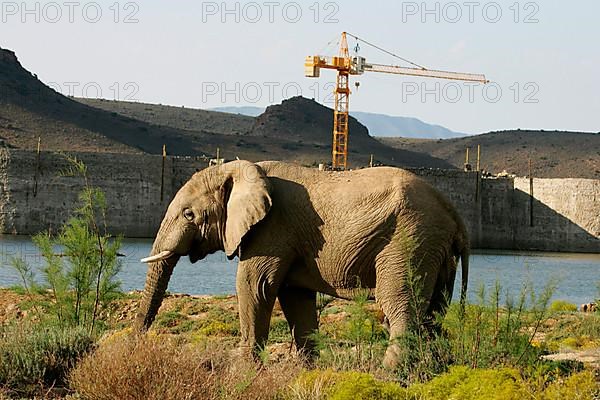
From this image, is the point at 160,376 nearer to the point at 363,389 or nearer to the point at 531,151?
the point at 363,389

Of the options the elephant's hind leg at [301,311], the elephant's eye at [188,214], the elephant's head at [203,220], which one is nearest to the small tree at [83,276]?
the elephant's head at [203,220]

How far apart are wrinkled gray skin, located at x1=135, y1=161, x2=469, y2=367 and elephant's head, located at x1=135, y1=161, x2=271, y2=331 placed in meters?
0.02

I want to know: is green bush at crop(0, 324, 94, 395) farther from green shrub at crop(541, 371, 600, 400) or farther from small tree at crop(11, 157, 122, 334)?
green shrub at crop(541, 371, 600, 400)

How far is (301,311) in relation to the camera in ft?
38.2

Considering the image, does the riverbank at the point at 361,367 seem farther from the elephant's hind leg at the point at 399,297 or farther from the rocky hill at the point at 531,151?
the rocky hill at the point at 531,151

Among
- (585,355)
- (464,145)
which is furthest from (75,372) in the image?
(464,145)

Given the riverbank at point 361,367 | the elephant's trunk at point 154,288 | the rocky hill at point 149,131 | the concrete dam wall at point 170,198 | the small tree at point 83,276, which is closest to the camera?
the riverbank at point 361,367

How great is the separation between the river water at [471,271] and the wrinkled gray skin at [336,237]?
1.14m

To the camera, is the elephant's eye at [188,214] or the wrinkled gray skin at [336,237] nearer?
the wrinkled gray skin at [336,237]

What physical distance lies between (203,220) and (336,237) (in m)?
1.42

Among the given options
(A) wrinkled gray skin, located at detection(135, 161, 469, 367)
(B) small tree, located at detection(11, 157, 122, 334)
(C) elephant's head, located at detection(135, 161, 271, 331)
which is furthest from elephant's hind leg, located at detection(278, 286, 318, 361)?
(B) small tree, located at detection(11, 157, 122, 334)

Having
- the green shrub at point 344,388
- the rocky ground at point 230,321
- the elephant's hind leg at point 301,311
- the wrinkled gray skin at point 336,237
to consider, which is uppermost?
the wrinkled gray skin at point 336,237

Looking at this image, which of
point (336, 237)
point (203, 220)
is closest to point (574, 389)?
point (336, 237)

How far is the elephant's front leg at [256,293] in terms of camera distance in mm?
10945
